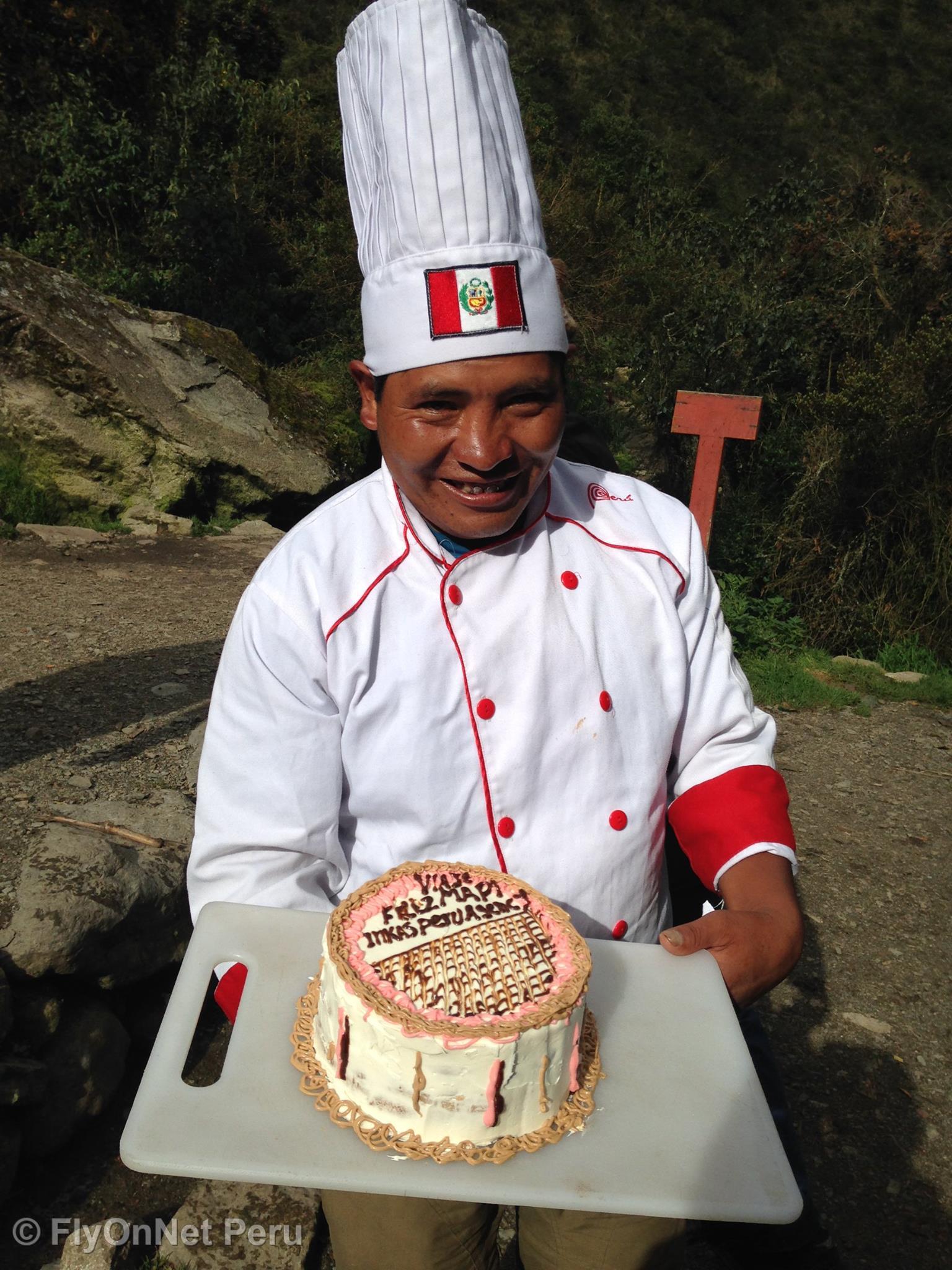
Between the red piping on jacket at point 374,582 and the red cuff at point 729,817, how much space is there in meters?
0.68

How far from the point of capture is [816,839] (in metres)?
4.67

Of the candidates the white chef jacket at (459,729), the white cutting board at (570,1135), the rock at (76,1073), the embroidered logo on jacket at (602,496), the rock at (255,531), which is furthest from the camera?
the rock at (255,531)

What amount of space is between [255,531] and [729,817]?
716 cm

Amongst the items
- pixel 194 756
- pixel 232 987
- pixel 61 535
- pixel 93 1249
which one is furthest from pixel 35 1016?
pixel 61 535

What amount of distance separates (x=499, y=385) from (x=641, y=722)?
64cm

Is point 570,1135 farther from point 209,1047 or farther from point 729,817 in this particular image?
point 209,1047

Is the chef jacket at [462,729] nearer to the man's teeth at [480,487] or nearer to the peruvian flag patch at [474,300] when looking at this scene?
the man's teeth at [480,487]

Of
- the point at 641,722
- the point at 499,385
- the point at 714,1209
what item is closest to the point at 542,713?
the point at 641,722

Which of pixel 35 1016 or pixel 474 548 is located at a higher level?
pixel 474 548

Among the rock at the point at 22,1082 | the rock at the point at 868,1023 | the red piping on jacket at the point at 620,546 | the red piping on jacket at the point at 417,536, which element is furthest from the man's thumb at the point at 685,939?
the rock at the point at 868,1023

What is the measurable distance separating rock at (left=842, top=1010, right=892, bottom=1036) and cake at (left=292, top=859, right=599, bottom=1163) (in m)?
2.45

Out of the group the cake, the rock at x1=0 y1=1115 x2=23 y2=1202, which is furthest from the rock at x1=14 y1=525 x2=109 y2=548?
the cake

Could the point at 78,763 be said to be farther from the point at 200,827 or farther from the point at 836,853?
the point at 836,853

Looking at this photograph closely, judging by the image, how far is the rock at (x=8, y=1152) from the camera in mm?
2469
